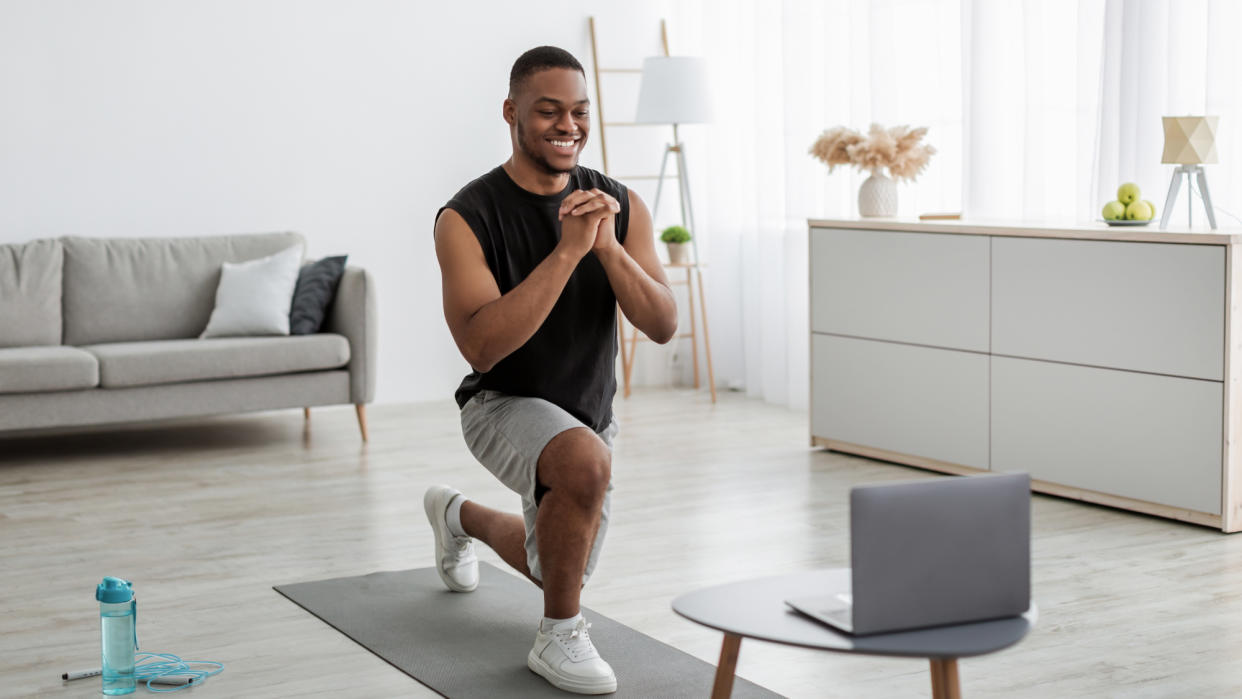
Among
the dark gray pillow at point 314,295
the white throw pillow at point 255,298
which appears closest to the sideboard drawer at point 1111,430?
the dark gray pillow at point 314,295

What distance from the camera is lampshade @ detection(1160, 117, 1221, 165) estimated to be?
14.0ft

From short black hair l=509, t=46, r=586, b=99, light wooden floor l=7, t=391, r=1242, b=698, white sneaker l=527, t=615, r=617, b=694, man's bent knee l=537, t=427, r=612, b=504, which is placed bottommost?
light wooden floor l=7, t=391, r=1242, b=698

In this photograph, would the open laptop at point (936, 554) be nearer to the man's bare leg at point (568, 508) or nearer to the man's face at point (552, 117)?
the man's bare leg at point (568, 508)

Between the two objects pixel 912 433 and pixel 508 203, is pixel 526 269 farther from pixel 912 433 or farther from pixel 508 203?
pixel 912 433

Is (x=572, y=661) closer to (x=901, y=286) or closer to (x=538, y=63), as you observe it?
(x=538, y=63)

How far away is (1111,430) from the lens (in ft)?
14.3

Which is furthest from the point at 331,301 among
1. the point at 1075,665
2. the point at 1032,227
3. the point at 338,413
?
the point at 1075,665

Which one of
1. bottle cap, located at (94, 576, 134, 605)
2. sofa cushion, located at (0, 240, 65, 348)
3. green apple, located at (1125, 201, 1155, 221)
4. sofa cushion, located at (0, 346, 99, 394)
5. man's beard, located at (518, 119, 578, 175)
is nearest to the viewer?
bottle cap, located at (94, 576, 134, 605)

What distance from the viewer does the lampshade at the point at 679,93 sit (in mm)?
6605

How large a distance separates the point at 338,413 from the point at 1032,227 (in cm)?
332

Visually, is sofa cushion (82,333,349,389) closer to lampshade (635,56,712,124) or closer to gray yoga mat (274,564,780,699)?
lampshade (635,56,712,124)

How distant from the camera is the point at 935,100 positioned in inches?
227

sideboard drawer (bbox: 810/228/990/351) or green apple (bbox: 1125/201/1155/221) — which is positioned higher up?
green apple (bbox: 1125/201/1155/221)

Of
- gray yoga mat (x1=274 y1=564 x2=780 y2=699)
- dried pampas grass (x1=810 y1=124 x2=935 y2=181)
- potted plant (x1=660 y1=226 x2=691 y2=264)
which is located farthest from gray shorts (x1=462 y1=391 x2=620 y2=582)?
potted plant (x1=660 y1=226 x2=691 y2=264)
